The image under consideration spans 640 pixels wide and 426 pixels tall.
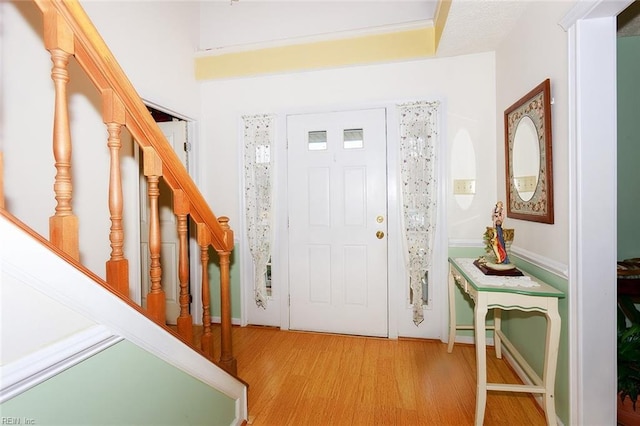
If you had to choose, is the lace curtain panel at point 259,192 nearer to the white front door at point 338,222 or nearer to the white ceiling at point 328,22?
the white front door at point 338,222

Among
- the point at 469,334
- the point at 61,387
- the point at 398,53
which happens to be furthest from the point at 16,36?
the point at 469,334

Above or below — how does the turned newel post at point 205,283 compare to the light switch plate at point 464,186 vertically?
below

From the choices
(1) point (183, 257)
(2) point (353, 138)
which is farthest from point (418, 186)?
(1) point (183, 257)

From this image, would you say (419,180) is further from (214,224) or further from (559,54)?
(214,224)

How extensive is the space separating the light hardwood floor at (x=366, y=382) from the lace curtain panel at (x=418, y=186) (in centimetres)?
45

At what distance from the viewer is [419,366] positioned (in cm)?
225

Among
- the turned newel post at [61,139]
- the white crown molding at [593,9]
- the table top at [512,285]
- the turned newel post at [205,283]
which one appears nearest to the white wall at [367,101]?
the table top at [512,285]

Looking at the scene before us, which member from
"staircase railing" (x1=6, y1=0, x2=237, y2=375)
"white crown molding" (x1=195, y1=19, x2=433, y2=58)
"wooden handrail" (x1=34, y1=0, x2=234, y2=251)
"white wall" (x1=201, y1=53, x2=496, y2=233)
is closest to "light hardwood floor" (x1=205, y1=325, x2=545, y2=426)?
"staircase railing" (x1=6, y1=0, x2=237, y2=375)

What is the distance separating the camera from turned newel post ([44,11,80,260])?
82 cm

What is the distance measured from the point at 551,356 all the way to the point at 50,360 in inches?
79.2

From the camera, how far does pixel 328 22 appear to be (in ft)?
9.14

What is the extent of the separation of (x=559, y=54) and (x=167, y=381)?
2393 millimetres

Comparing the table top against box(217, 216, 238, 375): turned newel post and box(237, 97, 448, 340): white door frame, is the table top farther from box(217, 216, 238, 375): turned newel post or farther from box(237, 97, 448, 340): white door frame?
box(217, 216, 238, 375): turned newel post

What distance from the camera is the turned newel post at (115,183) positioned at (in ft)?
3.23
